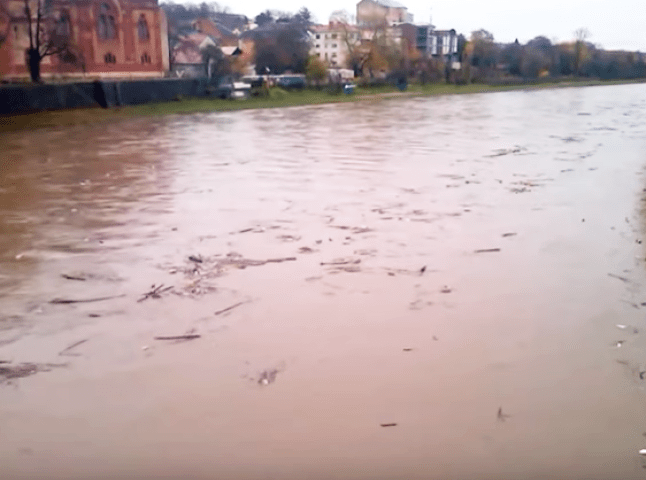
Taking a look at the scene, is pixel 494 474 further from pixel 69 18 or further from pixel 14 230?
pixel 69 18

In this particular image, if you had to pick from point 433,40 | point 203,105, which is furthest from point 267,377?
point 433,40

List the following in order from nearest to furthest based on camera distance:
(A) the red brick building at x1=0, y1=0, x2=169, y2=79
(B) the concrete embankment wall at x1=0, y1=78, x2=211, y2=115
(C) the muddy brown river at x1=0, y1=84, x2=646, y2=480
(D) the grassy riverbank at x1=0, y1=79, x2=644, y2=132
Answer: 1. (C) the muddy brown river at x1=0, y1=84, x2=646, y2=480
2. (D) the grassy riverbank at x1=0, y1=79, x2=644, y2=132
3. (B) the concrete embankment wall at x1=0, y1=78, x2=211, y2=115
4. (A) the red brick building at x1=0, y1=0, x2=169, y2=79

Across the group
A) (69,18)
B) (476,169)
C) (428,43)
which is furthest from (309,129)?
(428,43)

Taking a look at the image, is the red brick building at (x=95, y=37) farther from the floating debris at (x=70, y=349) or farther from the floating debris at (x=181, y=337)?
the floating debris at (x=181, y=337)

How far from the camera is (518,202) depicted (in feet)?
31.9

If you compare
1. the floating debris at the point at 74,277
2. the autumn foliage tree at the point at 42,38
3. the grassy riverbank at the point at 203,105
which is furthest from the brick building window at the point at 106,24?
the floating debris at the point at 74,277

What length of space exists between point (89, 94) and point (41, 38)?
711cm

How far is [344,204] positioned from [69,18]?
124 ft

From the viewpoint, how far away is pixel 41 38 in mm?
34344

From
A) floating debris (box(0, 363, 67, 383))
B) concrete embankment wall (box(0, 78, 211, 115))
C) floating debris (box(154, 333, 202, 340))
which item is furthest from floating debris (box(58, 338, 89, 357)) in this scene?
concrete embankment wall (box(0, 78, 211, 115))

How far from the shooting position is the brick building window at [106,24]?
4338cm

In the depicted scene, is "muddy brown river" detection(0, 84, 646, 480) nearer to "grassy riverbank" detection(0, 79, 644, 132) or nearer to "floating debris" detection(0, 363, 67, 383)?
"floating debris" detection(0, 363, 67, 383)

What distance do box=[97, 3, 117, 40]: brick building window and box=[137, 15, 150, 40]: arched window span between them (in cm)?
226

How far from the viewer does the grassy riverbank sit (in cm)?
2545
